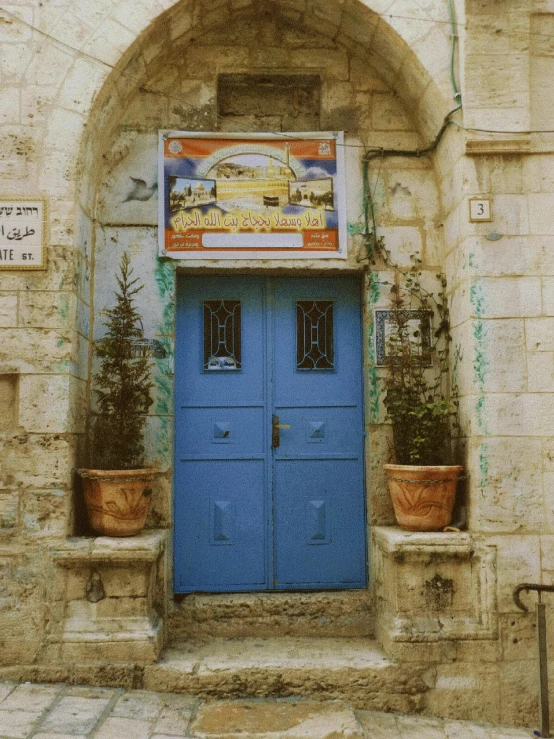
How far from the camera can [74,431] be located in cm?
→ 393

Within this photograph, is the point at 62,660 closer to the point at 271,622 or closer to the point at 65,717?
the point at 65,717

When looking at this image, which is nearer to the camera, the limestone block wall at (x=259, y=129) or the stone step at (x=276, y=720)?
the stone step at (x=276, y=720)

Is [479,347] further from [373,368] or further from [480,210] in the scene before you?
[480,210]

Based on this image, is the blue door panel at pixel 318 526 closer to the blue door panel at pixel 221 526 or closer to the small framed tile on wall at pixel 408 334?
the blue door panel at pixel 221 526

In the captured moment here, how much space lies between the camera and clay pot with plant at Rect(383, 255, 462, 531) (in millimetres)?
3891

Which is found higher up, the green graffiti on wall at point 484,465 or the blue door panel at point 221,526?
the green graffiti on wall at point 484,465

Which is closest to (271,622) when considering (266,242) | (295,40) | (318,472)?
(318,472)

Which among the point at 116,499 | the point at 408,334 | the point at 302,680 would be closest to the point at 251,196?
the point at 408,334

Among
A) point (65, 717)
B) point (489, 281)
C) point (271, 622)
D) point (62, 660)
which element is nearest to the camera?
point (65, 717)

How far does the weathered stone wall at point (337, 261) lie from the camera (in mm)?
3793

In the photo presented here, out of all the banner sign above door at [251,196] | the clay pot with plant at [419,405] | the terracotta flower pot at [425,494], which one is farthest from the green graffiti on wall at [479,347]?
the banner sign above door at [251,196]

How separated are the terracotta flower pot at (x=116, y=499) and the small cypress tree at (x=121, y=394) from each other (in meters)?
0.18

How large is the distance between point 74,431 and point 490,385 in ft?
8.23

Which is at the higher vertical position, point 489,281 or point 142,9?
point 142,9
